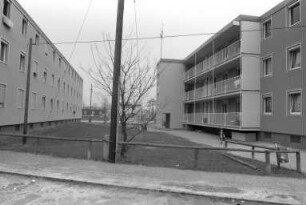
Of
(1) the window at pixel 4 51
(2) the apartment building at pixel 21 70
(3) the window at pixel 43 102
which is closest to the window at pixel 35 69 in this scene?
(2) the apartment building at pixel 21 70

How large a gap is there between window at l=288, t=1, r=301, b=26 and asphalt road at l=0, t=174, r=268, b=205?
15746 millimetres

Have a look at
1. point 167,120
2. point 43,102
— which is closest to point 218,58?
point 167,120

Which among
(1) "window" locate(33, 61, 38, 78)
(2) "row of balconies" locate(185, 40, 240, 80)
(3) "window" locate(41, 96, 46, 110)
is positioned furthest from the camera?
(3) "window" locate(41, 96, 46, 110)

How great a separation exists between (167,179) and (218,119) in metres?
19.4

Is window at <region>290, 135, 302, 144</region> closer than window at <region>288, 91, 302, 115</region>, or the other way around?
window at <region>290, 135, 302, 144</region>

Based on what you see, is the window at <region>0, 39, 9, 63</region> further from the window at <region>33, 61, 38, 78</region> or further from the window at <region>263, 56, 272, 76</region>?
the window at <region>263, 56, 272, 76</region>

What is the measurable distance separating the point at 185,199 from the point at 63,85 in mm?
40570

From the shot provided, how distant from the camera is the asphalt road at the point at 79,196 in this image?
242 inches

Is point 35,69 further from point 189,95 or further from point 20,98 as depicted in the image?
point 189,95

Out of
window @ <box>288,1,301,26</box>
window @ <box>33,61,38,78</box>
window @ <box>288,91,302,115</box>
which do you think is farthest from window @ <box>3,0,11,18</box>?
window @ <box>288,91,302,115</box>

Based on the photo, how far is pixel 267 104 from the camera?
22.0 metres

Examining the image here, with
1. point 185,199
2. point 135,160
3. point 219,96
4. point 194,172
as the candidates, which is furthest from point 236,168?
point 219,96

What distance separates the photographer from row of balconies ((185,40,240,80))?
24.5m

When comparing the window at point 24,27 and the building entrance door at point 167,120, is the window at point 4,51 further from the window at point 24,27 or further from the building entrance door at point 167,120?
the building entrance door at point 167,120
